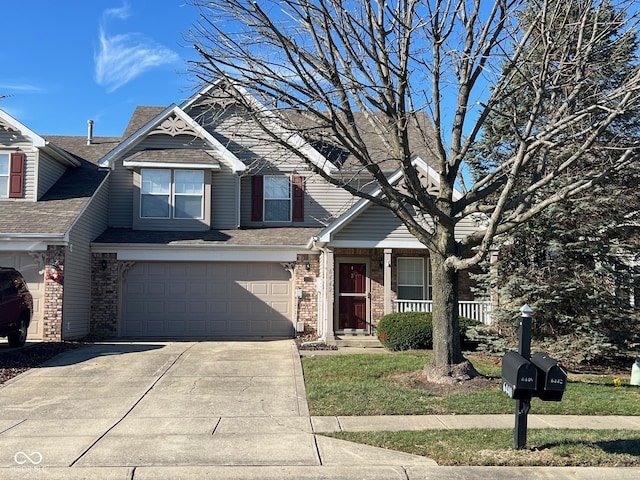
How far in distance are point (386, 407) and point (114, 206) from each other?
41.4 ft

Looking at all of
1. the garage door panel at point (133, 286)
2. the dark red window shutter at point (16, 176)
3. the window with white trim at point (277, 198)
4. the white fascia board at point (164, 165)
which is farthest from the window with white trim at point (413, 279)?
the dark red window shutter at point (16, 176)

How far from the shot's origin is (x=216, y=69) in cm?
963

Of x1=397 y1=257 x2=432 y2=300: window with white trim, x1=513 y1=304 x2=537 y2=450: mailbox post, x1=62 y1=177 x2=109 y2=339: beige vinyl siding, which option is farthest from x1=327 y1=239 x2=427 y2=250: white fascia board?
x1=513 y1=304 x2=537 y2=450: mailbox post

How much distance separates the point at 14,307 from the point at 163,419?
7.03 m

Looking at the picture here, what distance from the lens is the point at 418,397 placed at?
961cm

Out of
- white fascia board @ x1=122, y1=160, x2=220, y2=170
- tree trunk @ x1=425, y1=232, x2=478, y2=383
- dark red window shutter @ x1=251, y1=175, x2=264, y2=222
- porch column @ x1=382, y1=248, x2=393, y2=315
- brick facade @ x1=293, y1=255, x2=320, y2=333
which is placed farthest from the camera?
dark red window shutter @ x1=251, y1=175, x2=264, y2=222

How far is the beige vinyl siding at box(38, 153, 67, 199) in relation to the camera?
688 inches

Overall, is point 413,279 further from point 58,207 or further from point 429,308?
point 58,207

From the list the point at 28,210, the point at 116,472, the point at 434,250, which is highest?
the point at 28,210

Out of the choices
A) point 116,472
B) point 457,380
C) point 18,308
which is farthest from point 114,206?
point 116,472

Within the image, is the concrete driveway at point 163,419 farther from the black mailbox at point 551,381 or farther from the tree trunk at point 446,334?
the tree trunk at point 446,334

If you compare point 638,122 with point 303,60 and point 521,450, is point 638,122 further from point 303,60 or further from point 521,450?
point 521,450

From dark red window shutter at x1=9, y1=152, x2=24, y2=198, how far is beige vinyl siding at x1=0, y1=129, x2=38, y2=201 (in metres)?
0.10

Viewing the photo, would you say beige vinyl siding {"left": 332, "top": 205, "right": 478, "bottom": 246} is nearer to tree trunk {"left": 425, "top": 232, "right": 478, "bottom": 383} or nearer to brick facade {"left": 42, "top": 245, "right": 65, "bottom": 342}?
tree trunk {"left": 425, "top": 232, "right": 478, "bottom": 383}
